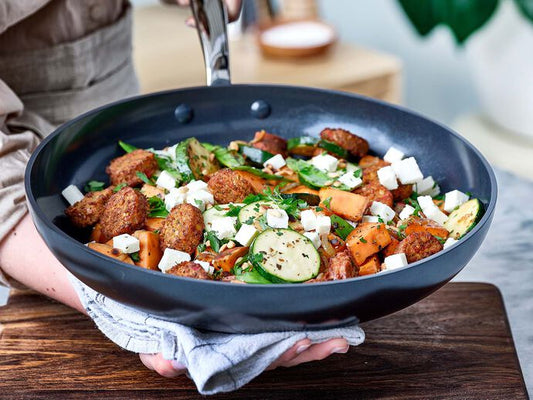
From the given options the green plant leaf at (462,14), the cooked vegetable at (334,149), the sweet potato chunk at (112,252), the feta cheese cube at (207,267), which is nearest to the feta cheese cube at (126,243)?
the sweet potato chunk at (112,252)

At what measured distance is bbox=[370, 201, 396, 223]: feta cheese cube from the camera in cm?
109

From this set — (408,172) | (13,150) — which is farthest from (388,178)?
(13,150)

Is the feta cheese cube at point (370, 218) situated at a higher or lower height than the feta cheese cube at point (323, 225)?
lower

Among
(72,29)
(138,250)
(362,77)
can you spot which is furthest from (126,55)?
(362,77)

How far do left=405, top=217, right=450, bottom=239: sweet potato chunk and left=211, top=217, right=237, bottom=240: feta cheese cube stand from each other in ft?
0.82

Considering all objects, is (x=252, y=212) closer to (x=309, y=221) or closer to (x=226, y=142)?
(x=309, y=221)

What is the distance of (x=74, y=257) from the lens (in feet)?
2.85

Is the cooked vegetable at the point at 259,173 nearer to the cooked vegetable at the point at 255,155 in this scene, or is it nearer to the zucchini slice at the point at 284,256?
the cooked vegetable at the point at 255,155

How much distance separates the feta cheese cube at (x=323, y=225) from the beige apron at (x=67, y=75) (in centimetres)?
71

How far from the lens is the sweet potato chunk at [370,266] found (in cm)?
97

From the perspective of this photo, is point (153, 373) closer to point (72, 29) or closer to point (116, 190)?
point (116, 190)

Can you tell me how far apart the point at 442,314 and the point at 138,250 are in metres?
0.51

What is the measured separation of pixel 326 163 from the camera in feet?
3.95

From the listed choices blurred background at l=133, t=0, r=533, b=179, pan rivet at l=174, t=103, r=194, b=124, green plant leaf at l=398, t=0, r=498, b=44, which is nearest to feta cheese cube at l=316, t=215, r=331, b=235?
pan rivet at l=174, t=103, r=194, b=124
